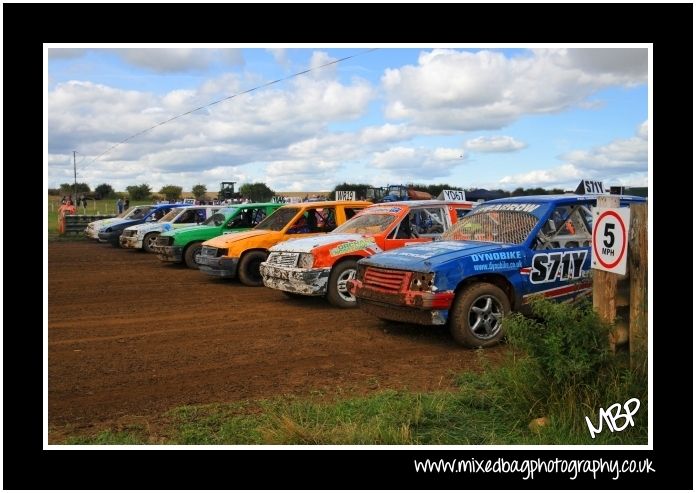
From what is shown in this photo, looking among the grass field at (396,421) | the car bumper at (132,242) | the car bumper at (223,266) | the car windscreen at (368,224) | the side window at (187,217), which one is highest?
the side window at (187,217)

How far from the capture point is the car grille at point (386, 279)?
711 centimetres

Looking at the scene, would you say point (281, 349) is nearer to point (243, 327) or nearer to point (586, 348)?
point (243, 327)

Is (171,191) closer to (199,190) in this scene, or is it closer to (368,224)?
(199,190)

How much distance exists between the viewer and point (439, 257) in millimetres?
7094

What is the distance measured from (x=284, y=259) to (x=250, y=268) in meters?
2.57

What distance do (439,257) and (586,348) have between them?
8.70ft

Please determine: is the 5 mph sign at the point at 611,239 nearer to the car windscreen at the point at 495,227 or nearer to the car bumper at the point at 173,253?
the car windscreen at the point at 495,227

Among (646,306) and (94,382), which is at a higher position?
(646,306)

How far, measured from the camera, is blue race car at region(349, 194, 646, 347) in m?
6.90

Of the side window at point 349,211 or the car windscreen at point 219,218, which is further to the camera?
the car windscreen at point 219,218

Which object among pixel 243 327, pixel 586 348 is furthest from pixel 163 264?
pixel 586 348

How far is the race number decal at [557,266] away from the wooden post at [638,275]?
96.7 inches

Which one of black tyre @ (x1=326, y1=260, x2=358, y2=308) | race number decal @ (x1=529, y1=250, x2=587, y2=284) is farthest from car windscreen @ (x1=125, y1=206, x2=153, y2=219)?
race number decal @ (x1=529, y1=250, x2=587, y2=284)

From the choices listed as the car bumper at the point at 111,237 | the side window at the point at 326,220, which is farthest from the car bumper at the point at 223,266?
the car bumper at the point at 111,237
